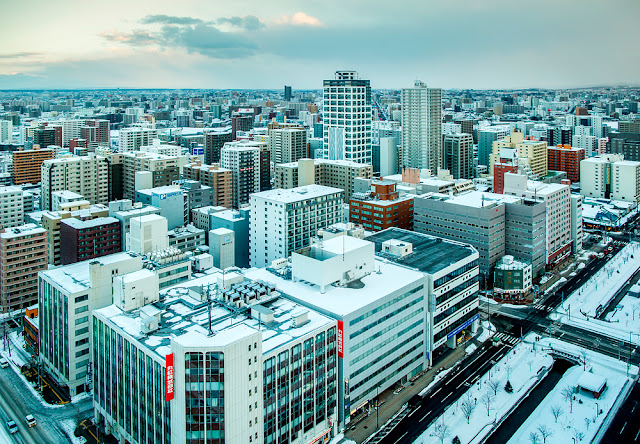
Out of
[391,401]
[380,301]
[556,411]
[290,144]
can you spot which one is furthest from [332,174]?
[556,411]

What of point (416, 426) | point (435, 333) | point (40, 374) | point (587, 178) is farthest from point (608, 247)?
point (40, 374)

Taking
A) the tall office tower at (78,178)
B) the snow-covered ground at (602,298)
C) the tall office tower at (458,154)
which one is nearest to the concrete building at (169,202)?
the tall office tower at (78,178)

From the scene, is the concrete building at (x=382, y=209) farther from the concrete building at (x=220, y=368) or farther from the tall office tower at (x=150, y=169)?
the tall office tower at (x=150, y=169)

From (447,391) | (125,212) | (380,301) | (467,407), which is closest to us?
(467,407)

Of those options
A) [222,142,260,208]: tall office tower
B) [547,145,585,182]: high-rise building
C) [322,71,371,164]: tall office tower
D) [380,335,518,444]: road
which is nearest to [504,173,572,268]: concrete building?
[380,335,518,444]: road

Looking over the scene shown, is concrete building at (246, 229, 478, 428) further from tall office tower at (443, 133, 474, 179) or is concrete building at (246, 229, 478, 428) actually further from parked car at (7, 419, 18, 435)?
tall office tower at (443, 133, 474, 179)

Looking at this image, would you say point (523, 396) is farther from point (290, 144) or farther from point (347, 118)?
point (290, 144)

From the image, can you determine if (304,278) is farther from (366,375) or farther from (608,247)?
(608,247)
